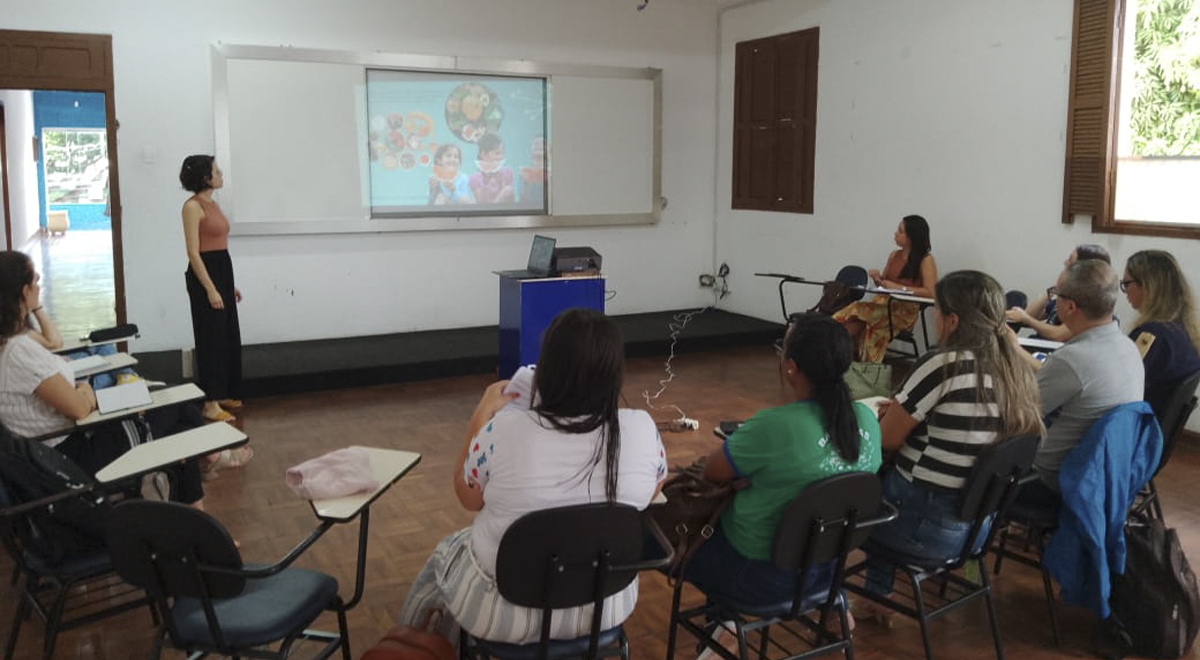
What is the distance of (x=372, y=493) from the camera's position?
7.36ft

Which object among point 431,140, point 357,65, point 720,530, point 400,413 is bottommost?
point 400,413

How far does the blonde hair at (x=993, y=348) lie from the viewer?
2.56 meters

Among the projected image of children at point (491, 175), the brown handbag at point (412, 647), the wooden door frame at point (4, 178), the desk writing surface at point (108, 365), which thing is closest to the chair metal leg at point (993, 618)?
the brown handbag at point (412, 647)

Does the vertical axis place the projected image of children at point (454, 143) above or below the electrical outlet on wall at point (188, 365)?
above

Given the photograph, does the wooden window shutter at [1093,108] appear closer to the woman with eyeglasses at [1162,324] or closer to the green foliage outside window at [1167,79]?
the green foliage outside window at [1167,79]

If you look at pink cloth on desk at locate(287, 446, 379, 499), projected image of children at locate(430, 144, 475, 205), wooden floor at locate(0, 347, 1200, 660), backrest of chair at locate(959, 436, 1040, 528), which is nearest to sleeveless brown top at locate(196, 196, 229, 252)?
wooden floor at locate(0, 347, 1200, 660)

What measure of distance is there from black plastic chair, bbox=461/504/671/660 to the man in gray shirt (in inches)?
61.2

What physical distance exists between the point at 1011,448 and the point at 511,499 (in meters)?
1.37

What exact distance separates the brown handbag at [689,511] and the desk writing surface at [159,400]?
1743 mm

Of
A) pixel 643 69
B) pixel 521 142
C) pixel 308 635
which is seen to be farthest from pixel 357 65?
pixel 308 635

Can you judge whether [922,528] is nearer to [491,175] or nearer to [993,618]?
[993,618]

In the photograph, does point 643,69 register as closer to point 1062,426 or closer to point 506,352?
point 506,352

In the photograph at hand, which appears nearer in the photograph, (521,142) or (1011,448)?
(1011,448)

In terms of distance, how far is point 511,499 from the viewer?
2.02 metres
